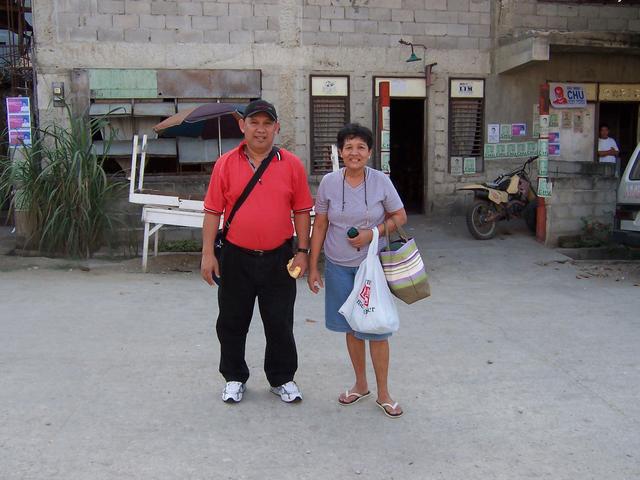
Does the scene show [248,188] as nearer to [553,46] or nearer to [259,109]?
[259,109]

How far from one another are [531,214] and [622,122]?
4099mm

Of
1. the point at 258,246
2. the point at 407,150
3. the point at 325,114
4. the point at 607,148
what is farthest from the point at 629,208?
the point at 407,150

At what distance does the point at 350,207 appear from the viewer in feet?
11.9

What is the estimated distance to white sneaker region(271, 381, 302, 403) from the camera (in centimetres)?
385

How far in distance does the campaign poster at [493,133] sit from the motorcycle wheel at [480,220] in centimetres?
218

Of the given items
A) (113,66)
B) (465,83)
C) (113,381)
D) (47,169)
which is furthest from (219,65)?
(113,381)

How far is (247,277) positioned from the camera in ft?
12.3

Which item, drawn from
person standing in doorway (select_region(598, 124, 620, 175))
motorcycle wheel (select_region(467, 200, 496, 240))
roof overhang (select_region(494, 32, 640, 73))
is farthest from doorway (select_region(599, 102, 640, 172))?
motorcycle wheel (select_region(467, 200, 496, 240))

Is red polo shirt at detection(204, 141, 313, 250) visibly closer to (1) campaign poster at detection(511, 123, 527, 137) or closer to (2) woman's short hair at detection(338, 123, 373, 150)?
(2) woman's short hair at detection(338, 123, 373, 150)

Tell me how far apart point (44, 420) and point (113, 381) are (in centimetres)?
65

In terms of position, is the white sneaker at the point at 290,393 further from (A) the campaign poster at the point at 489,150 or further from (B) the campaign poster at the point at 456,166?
(A) the campaign poster at the point at 489,150

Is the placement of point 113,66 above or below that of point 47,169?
above

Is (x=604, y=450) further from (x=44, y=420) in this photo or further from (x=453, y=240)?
(x=453, y=240)

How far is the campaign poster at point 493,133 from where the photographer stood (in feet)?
37.7
